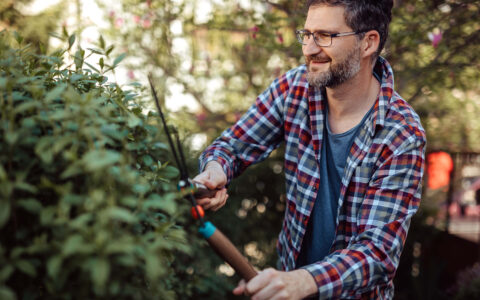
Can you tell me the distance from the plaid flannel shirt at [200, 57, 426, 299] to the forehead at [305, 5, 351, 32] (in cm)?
33

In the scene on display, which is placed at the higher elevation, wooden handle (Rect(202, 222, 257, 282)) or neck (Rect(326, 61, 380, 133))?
neck (Rect(326, 61, 380, 133))

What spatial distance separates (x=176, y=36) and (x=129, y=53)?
612mm

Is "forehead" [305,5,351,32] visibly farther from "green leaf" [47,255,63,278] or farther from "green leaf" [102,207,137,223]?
"green leaf" [47,255,63,278]

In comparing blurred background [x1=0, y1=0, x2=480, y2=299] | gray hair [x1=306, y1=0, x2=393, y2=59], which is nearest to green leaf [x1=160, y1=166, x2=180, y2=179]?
gray hair [x1=306, y1=0, x2=393, y2=59]

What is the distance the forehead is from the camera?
1.98 meters

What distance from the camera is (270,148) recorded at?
7.63ft

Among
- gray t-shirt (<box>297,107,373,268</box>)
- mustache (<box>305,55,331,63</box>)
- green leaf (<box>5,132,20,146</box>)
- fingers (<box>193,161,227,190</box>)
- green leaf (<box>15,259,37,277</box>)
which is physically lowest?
gray t-shirt (<box>297,107,373,268</box>)

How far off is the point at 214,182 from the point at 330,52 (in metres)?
0.84

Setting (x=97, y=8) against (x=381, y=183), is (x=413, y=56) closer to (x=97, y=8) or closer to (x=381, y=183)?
(x=381, y=183)

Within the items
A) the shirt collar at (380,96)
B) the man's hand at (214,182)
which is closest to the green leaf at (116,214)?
the man's hand at (214,182)

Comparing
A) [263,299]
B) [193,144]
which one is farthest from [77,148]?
[193,144]

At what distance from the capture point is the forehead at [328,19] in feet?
6.48

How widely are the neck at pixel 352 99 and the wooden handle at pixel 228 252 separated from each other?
0.98m

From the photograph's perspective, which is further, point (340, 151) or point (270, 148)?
point (270, 148)
